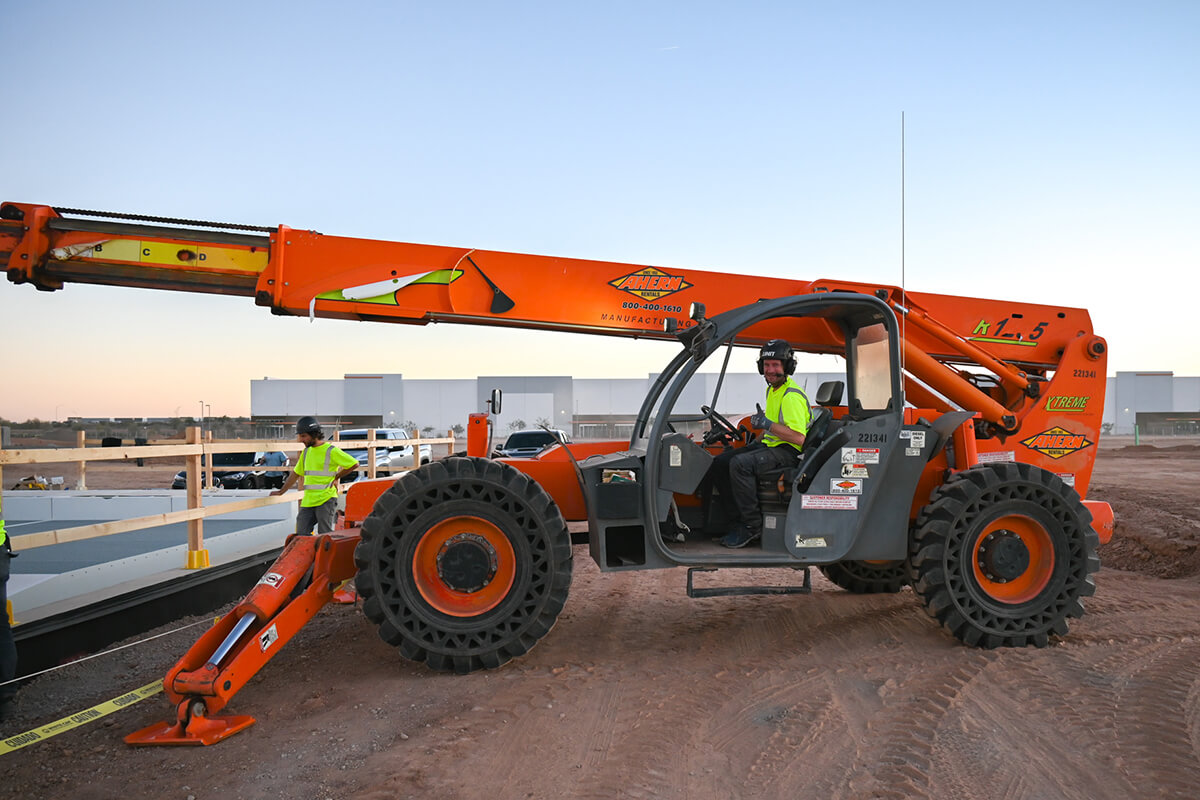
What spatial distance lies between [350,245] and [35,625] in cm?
363

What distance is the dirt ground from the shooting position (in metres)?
3.67

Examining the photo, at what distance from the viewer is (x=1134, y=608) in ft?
22.8

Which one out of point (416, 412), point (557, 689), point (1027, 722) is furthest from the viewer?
point (416, 412)

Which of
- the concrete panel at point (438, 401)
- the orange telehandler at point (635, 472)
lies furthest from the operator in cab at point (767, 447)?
the concrete panel at point (438, 401)

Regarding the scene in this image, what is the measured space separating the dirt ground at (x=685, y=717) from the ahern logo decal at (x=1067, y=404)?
1.81m

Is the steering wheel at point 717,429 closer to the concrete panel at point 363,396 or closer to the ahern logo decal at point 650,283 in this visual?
the ahern logo decal at point 650,283

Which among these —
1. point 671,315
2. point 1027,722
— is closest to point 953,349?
point 671,315

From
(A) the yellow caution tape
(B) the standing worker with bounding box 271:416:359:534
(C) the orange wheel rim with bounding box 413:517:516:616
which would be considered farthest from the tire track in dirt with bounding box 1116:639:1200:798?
(B) the standing worker with bounding box 271:416:359:534

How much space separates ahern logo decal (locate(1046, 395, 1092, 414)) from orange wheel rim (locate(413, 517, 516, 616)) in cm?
512

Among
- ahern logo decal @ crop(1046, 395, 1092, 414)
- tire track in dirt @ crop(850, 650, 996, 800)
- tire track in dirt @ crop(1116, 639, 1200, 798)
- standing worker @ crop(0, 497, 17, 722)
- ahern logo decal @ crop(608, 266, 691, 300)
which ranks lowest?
tire track in dirt @ crop(850, 650, 996, 800)

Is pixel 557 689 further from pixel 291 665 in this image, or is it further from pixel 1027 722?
pixel 1027 722

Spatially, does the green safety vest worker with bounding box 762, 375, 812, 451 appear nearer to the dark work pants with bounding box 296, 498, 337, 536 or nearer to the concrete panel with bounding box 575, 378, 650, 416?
the dark work pants with bounding box 296, 498, 337, 536

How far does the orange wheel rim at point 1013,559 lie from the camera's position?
5820 millimetres

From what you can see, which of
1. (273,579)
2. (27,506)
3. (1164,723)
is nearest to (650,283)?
(273,579)
